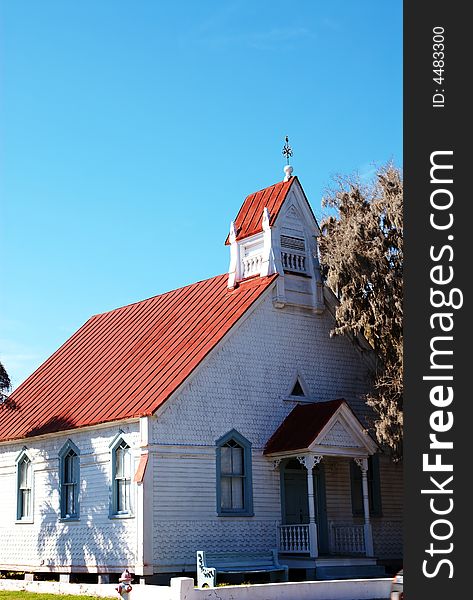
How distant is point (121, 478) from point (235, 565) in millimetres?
3911

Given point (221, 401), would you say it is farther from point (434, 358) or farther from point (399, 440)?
point (434, 358)

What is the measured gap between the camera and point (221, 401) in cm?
2470

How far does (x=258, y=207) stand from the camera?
2827 centimetres

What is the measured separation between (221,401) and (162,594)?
744 centimetres

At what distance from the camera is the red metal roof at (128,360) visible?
81.3 feet

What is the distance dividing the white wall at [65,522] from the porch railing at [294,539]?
14.2 ft

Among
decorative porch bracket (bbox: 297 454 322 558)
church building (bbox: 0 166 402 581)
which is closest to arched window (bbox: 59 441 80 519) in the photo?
church building (bbox: 0 166 402 581)

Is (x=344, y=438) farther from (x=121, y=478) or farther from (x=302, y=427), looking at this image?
(x=121, y=478)

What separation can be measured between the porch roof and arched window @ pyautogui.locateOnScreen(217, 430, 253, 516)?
0.76 m

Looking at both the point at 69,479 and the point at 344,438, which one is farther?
the point at 69,479

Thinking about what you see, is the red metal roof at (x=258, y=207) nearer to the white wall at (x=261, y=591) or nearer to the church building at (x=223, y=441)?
the church building at (x=223, y=441)

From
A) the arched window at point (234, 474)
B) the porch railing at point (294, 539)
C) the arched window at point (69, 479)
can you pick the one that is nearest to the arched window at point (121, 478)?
the arched window at point (69, 479)

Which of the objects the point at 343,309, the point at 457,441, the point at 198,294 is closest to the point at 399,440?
the point at 343,309

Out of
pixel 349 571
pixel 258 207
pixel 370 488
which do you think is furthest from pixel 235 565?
pixel 258 207
